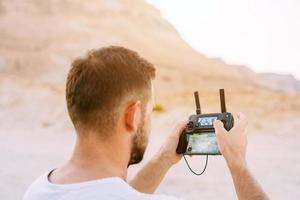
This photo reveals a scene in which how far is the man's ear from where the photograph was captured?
0.82m

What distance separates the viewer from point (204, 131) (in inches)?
40.4

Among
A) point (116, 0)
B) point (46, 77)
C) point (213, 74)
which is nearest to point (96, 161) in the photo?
point (46, 77)

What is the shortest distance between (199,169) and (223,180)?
34 cm

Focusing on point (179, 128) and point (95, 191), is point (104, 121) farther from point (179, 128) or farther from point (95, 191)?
point (179, 128)

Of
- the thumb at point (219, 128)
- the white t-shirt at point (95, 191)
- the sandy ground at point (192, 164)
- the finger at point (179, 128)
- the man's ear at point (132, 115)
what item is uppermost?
the man's ear at point (132, 115)

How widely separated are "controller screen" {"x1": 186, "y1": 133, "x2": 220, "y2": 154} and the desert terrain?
2.69 meters

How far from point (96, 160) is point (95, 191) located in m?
0.07

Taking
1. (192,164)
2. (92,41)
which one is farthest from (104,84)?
(92,41)

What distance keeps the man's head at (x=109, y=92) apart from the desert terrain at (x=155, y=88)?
2866mm

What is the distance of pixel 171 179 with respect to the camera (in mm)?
4395

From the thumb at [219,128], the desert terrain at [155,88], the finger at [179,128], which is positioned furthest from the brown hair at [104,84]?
the desert terrain at [155,88]

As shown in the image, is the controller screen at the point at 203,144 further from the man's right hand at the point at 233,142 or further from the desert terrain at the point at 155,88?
the desert terrain at the point at 155,88

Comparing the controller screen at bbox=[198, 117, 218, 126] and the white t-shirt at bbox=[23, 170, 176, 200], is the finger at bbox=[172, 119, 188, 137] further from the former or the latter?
the white t-shirt at bbox=[23, 170, 176, 200]

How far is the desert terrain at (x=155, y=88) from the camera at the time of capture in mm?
4613
